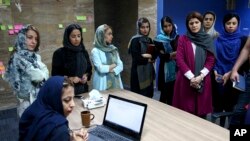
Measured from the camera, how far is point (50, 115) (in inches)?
53.3

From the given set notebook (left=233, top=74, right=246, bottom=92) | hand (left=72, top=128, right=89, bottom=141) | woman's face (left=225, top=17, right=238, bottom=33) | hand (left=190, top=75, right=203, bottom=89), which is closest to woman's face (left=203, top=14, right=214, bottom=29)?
woman's face (left=225, top=17, right=238, bottom=33)

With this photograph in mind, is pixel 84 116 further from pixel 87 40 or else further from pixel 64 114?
pixel 87 40

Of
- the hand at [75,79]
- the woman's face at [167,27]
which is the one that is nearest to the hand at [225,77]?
the woman's face at [167,27]

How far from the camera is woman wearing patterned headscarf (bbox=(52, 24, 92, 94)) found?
281 cm

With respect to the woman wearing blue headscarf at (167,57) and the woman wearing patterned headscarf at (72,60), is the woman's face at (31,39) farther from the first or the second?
the woman wearing blue headscarf at (167,57)

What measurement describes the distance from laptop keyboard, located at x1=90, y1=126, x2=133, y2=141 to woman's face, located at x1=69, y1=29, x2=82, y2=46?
1267mm

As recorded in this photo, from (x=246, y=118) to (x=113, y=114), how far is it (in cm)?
90

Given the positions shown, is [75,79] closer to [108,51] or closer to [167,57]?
[108,51]

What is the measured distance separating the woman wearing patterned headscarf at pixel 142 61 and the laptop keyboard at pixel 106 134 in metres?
1.62

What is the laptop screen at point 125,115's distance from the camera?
1716mm

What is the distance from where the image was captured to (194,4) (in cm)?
557

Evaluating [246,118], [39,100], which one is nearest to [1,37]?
[39,100]

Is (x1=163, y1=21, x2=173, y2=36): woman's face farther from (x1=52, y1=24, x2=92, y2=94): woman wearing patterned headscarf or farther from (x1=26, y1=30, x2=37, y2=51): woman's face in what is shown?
(x1=26, y1=30, x2=37, y2=51): woman's face

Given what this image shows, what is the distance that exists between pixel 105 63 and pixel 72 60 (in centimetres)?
39
